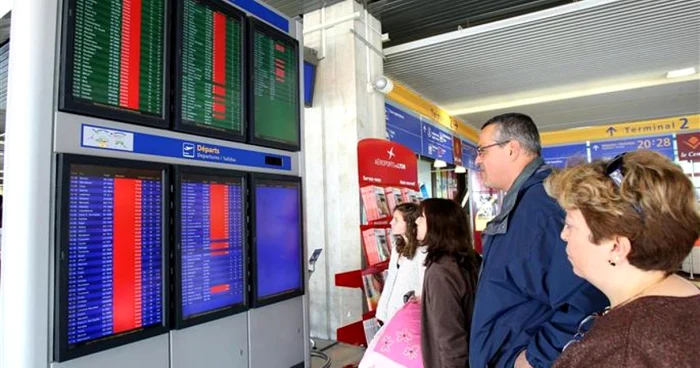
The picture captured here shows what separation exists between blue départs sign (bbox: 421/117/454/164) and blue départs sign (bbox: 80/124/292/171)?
15.2 ft

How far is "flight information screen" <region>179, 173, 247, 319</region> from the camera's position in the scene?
2.22 metres

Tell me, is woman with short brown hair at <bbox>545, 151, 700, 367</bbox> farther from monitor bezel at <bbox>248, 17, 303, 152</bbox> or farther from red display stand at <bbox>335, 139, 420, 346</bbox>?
red display stand at <bbox>335, 139, 420, 346</bbox>

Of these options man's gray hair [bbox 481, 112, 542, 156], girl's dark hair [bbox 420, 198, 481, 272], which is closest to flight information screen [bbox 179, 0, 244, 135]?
girl's dark hair [bbox 420, 198, 481, 272]

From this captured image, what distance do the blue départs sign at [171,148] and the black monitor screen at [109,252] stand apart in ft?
0.26

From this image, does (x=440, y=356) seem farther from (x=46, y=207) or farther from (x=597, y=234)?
(x=46, y=207)

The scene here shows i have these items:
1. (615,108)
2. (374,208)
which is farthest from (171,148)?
(615,108)

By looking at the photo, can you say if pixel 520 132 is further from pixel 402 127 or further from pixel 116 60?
pixel 402 127

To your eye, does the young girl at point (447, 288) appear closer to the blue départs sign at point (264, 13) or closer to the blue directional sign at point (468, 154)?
the blue départs sign at point (264, 13)

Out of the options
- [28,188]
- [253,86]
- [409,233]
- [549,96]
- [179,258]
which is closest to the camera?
[28,188]

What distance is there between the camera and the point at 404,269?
2.91m

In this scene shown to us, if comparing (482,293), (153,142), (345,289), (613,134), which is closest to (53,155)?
(153,142)

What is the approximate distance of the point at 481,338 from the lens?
1.52m

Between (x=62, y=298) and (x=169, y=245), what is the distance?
51cm

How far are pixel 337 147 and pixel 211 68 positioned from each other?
2.30 metres
